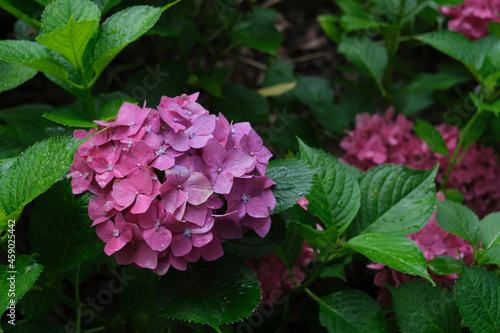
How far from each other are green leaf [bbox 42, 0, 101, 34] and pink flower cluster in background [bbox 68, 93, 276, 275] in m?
0.31

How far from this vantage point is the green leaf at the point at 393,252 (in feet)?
3.30

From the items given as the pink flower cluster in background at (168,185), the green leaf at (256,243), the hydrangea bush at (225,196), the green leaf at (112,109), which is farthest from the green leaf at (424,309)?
the green leaf at (112,109)

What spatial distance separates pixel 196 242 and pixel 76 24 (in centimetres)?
54

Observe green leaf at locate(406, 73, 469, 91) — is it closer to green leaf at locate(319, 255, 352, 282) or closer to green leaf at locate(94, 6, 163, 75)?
green leaf at locate(319, 255, 352, 282)

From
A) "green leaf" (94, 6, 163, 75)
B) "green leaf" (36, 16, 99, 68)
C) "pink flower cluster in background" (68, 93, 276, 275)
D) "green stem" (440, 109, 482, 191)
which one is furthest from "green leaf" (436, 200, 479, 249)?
"green leaf" (36, 16, 99, 68)

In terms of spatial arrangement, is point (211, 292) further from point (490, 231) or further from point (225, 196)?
point (490, 231)

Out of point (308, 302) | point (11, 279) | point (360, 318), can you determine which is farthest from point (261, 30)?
point (11, 279)

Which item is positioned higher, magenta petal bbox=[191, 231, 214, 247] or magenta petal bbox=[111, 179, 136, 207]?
magenta petal bbox=[111, 179, 136, 207]

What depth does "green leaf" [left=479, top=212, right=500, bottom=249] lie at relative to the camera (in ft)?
4.37

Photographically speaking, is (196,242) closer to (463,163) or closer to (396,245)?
(396,245)

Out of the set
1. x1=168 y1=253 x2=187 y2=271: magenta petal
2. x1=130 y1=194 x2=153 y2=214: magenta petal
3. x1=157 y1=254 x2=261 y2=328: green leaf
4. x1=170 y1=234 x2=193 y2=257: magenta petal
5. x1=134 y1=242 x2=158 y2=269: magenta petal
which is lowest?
x1=157 y1=254 x2=261 y2=328: green leaf

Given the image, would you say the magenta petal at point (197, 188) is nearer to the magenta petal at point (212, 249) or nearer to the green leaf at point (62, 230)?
the magenta petal at point (212, 249)

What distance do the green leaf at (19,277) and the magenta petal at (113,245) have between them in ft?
0.47

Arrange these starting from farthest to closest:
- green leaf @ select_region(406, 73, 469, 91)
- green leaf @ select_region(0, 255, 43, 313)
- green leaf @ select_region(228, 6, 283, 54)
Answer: green leaf @ select_region(406, 73, 469, 91) → green leaf @ select_region(228, 6, 283, 54) → green leaf @ select_region(0, 255, 43, 313)
